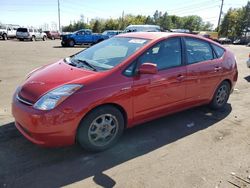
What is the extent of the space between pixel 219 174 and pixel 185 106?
167 cm

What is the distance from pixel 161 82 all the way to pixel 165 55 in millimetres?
499

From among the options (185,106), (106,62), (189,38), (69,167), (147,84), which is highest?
(189,38)

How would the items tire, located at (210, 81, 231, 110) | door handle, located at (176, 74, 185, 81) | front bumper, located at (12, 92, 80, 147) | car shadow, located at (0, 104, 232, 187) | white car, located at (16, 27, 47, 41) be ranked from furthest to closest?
white car, located at (16, 27, 47, 41), tire, located at (210, 81, 231, 110), door handle, located at (176, 74, 185, 81), front bumper, located at (12, 92, 80, 147), car shadow, located at (0, 104, 232, 187)

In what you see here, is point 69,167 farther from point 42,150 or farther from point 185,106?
point 185,106

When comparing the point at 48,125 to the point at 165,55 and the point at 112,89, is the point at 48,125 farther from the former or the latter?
the point at 165,55

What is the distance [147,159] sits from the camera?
3508 mm

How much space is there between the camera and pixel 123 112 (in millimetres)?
3752

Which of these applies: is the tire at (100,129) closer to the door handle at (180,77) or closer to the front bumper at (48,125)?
the front bumper at (48,125)

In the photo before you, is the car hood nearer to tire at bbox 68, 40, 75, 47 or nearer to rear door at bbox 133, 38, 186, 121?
rear door at bbox 133, 38, 186, 121

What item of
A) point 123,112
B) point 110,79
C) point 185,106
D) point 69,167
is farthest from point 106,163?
point 185,106

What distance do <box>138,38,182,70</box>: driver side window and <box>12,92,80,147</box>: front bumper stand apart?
1.40m

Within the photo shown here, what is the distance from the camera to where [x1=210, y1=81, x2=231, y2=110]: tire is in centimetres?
536

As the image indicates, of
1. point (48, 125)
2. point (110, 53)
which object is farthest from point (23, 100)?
point (110, 53)

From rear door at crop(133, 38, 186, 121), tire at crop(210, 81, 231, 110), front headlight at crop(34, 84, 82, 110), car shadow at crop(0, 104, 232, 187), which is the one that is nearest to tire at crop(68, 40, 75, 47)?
tire at crop(210, 81, 231, 110)
